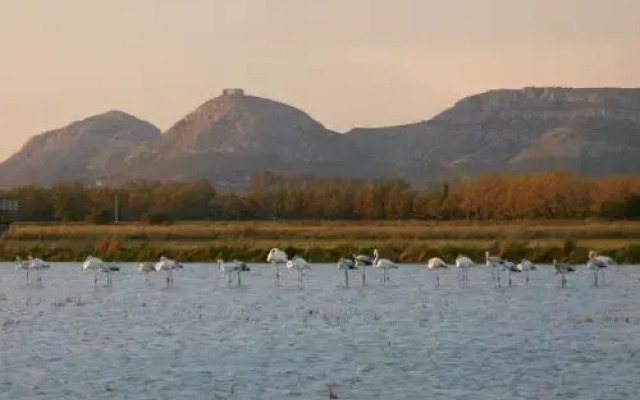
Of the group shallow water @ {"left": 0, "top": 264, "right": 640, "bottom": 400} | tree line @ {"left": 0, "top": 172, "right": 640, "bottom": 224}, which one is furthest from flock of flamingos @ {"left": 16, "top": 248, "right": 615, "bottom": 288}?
tree line @ {"left": 0, "top": 172, "right": 640, "bottom": 224}

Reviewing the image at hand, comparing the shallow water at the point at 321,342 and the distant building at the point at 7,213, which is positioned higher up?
the distant building at the point at 7,213

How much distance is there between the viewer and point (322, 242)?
69562 millimetres

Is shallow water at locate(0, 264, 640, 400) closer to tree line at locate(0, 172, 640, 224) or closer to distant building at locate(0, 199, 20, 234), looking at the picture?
distant building at locate(0, 199, 20, 234)

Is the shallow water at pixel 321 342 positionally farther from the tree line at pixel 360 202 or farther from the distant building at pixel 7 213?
the tree line at pixel 360 202

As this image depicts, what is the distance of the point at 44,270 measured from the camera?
183 ft

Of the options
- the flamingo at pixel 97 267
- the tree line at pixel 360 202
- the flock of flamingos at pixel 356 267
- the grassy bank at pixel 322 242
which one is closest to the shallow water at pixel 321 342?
the flock of flamingos at pixel 356 267

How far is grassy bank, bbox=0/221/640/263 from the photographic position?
58.9m

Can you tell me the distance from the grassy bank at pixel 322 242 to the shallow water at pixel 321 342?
11.5 meters

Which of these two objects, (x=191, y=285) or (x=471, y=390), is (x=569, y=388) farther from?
(x=191, y=285)

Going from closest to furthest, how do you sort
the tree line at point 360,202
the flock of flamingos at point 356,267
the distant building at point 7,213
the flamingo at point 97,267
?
the flock of flamingos at point 356,267 → the flamingo at point 97,267 → the distant building at point 7,213 → the tree line at point 360,202

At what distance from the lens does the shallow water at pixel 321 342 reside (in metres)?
23.0

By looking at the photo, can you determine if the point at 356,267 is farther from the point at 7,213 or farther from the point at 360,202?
the point at 360,202

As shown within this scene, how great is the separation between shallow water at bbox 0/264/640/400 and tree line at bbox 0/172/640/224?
60686mm

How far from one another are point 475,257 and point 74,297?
20.3 meters
